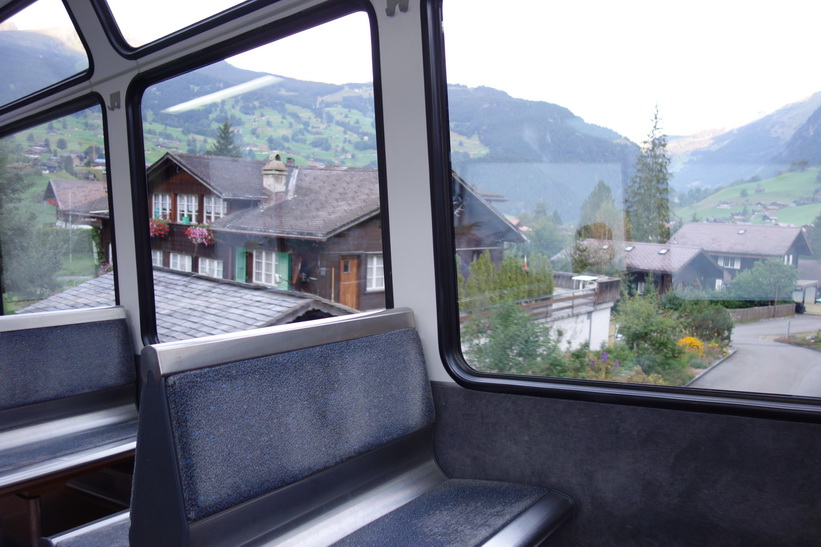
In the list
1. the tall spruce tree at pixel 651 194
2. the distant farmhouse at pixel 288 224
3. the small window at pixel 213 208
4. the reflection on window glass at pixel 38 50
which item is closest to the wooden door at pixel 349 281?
the distant farmhouse at pixel 288 224

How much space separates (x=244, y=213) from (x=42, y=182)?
6.76 feet

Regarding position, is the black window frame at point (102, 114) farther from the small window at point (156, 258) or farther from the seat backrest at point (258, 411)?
the seat backrest at point (258, 411)

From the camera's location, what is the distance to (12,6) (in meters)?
3.60

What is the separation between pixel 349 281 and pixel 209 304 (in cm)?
95

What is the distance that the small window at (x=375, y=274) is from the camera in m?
2.28

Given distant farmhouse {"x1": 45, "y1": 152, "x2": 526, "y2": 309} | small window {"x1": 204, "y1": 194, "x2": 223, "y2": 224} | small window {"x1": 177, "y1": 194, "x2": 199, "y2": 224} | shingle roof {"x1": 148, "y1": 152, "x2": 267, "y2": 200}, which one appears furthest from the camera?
small window {"x1": 177, "y1": 194, "x2": 199, "y2": 224}

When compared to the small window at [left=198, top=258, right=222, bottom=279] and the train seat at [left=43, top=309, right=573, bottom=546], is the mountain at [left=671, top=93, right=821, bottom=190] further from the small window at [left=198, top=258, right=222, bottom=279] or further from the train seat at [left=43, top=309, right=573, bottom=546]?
the small window at [left=198, top=258, right=222, bottom=279]

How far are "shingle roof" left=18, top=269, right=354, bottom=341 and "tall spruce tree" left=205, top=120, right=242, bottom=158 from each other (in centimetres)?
58

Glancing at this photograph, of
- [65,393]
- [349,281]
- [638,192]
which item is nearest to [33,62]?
[65,393]

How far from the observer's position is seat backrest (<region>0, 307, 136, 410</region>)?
261 centimetres

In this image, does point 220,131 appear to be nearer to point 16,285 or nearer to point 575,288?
point 575,288

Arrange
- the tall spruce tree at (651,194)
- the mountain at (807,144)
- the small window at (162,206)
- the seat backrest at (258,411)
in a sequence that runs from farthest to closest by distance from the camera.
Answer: the small window at (162,206), the tall spruce tree at (651,194), the mountain at (807,144), the seat backrest at (258,411)

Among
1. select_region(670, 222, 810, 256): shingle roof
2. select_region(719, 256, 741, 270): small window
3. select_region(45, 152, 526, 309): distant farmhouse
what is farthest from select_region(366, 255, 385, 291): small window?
select_region(719, 256, 741, 270): small window

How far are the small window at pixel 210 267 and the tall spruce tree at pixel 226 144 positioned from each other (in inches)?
19.5
